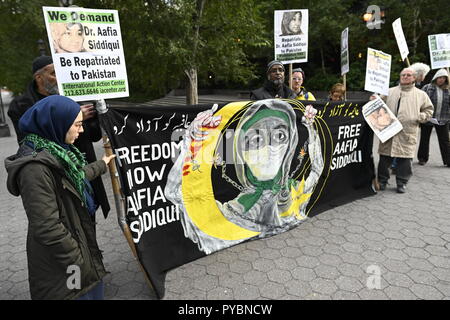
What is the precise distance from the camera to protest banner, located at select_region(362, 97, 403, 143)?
4242 millimetres

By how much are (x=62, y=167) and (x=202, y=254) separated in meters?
1.70

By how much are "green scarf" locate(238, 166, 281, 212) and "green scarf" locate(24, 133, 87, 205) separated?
1.71 m

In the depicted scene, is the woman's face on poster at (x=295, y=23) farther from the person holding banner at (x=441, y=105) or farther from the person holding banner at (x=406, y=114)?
the person holding banner at (x=441, y=105)

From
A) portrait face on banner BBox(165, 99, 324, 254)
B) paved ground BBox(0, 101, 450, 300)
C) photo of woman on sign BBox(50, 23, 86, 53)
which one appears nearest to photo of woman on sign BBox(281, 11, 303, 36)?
portrait face on banner BBox(165, 99, 324, 254)

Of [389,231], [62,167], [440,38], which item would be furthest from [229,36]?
[62,167]

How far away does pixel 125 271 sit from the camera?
9.45ft

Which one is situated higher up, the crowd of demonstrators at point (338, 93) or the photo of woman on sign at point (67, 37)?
the photo of woman on sign at point (67, 37)

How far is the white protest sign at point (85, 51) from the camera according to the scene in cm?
208

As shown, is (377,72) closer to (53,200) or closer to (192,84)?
(192,84)

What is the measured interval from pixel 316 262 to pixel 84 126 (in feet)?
8.06

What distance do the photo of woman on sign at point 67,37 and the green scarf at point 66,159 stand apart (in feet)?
2.44

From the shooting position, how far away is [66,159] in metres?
1.66

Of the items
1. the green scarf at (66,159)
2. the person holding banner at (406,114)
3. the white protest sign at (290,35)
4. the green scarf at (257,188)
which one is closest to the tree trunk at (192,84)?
the white protest sign at (290,35)
